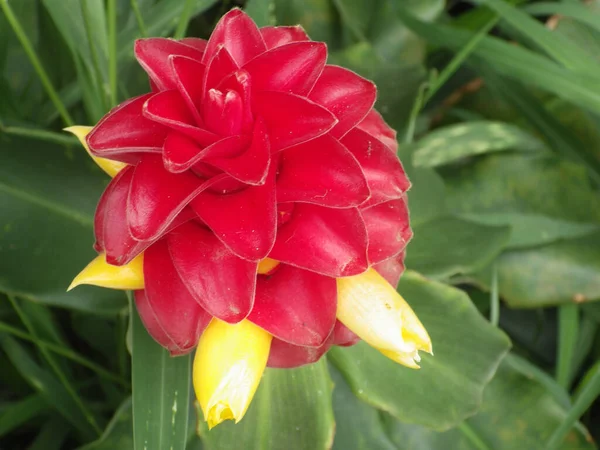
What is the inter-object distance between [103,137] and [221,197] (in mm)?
84

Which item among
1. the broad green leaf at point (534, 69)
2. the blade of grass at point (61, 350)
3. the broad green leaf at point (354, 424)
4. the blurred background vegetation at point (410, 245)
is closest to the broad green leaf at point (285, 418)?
the blurred background vegetation at point (410, 245)

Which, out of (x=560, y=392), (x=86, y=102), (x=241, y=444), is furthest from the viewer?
(x=560, y=392)

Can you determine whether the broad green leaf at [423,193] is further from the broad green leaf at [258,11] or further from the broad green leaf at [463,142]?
the broad green leaf at [258,11]

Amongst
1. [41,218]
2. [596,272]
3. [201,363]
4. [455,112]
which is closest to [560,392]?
[596,272]

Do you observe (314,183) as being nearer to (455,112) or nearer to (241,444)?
(241,444)

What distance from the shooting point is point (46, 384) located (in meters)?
0.70

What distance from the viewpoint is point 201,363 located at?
42 cm

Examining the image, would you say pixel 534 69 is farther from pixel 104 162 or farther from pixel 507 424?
pixel 104 162

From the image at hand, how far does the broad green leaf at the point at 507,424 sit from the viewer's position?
2.45 ft

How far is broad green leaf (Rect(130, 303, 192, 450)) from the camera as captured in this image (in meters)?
0.48

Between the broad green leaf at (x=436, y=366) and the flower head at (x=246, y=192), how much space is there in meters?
0.20

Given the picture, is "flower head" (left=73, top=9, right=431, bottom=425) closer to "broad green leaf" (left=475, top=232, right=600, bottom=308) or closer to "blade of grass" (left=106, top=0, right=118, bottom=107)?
"blade of grass" (left=106, top=0, right=118, bottom=107)

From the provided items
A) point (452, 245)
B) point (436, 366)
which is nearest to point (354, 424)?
point (436, 366)

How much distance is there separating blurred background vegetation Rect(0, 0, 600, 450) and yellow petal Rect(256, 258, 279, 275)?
0.14 m
